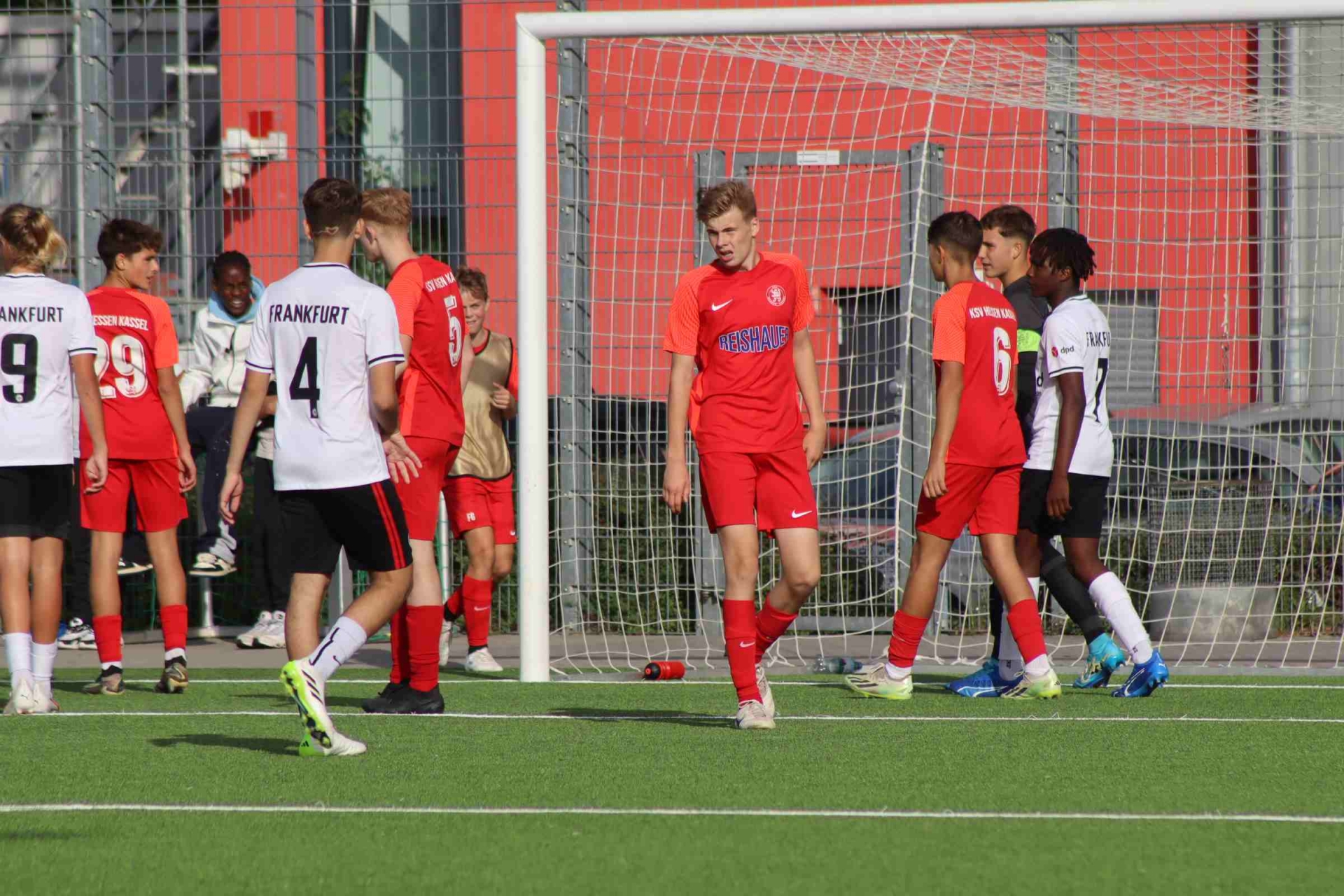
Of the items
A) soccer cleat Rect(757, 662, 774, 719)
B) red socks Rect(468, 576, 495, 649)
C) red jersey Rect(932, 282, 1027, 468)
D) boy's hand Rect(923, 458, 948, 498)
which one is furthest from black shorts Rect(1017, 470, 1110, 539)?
red socks Rect(468, 576, 495, 649)

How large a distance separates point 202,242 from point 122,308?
3124 millimetres

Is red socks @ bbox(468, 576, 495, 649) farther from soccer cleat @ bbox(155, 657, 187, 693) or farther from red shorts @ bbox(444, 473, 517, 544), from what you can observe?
soccer cleat @ bbox(155, 657, 187, 693)

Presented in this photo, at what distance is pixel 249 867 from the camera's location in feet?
12.0

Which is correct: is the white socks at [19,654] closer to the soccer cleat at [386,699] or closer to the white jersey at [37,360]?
the white jersey at [37,360]

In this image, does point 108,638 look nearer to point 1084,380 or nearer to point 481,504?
point 481,504

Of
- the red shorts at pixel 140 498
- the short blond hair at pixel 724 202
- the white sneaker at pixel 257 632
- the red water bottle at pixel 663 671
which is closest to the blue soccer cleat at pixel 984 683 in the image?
the red water bottle at pixel 663 671

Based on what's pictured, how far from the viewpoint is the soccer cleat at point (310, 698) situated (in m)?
4.95

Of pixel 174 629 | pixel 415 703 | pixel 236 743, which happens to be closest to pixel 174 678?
pixel 174 629

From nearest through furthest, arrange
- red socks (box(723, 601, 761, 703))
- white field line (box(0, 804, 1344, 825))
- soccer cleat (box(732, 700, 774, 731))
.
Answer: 1. white field line (box(0, 804, 1344, 825))
2. red socks (box(723, 601, 761, 703))
3. soccer cleat (box(732, 700, 774, 731))

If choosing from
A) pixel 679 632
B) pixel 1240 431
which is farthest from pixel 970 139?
pixel 679 632

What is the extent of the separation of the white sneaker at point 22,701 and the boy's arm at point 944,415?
11.7ft

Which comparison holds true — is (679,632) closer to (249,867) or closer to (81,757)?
(81,757)

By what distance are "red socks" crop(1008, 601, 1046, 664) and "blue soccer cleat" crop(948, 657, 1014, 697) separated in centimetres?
35

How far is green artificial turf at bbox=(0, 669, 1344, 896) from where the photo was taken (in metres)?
3.58
